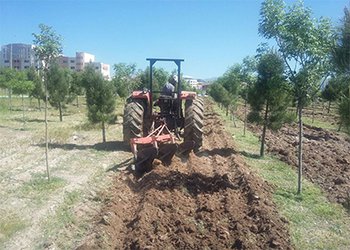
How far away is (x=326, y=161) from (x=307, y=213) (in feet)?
19.7

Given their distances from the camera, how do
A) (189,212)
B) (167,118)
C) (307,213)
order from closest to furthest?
(189,212)
(307,213)
(167,118)

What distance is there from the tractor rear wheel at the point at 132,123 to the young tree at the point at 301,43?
4527 mm

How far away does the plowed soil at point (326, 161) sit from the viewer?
9.64 meters

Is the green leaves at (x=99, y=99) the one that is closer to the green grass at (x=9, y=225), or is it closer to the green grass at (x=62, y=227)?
the green grass at (x=62, y=227)

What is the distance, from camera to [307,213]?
7.54 metres

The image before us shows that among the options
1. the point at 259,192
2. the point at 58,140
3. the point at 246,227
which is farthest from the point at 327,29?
the point at 58,140

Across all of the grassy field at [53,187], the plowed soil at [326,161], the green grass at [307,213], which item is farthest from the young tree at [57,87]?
the green grass at [307,213]

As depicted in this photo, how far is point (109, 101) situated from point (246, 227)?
9.02m

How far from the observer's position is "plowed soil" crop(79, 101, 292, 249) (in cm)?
589

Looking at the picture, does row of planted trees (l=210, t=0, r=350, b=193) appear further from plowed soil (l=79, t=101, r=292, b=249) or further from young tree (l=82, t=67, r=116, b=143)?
young tree (l=82, t=67, r=116, b=143)

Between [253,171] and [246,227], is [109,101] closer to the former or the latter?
[253,171]

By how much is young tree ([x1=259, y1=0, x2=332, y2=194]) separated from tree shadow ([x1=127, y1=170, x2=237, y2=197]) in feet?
5.76

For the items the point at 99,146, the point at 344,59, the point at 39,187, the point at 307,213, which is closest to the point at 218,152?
the point at 99,146

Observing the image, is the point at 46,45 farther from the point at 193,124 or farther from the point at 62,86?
the point at 62,86
